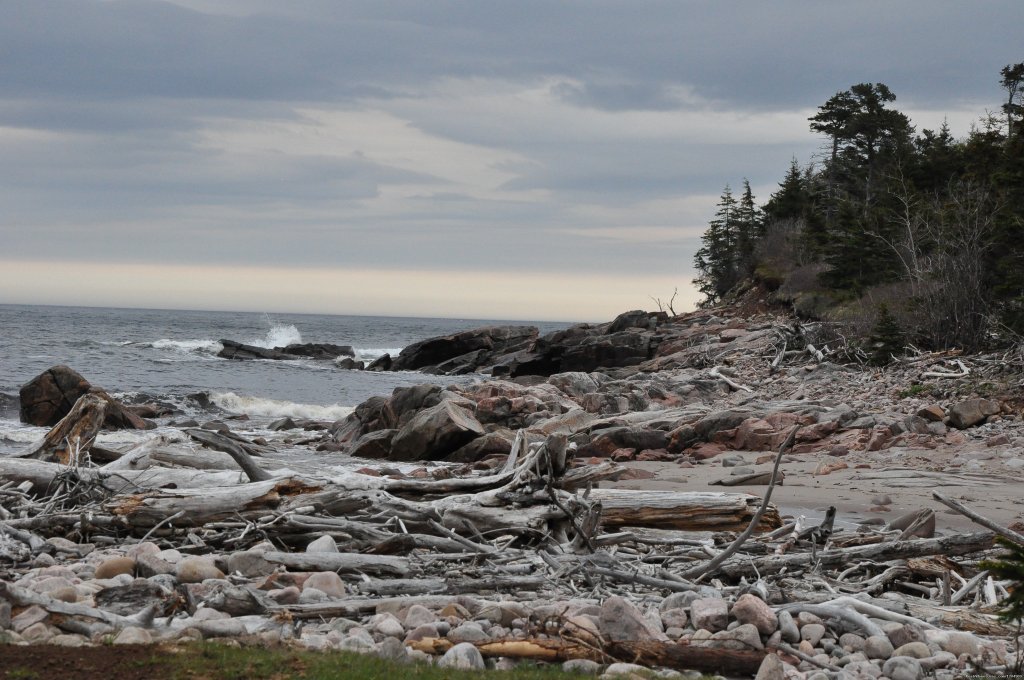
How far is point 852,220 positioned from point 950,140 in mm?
17351

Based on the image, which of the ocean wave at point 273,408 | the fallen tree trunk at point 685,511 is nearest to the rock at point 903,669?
the fallen tree trunk at point 685,511

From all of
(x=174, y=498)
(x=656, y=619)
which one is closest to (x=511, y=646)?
(x=656, y=619)

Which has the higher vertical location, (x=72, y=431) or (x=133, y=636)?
(x=72, y=431)

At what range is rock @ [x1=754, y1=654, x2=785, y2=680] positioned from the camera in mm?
5352

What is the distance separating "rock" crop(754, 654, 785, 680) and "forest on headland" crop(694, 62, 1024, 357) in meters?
17.5

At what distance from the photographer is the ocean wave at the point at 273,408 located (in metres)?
29.8

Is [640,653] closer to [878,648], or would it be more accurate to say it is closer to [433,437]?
[878,648]

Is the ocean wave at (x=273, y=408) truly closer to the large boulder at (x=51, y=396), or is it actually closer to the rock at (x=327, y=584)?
the large boulder at (x=51, y=396)

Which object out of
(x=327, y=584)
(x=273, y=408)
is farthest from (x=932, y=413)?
(x=273, y=408)

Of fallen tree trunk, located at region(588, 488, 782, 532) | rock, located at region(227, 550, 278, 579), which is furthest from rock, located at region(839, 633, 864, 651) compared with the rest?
rock, located at region(227, 550, 278, 579)

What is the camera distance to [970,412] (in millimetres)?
16391

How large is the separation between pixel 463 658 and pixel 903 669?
2729mm

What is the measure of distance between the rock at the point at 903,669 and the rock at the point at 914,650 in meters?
0.18

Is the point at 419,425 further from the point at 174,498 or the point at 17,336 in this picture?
the point at 17,336
